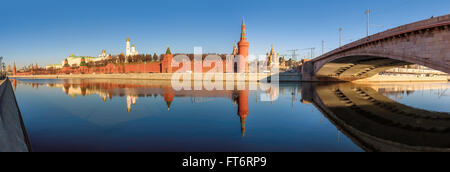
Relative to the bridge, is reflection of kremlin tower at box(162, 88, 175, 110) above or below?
below

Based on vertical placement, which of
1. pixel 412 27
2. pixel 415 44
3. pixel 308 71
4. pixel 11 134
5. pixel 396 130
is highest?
pixel 412 27

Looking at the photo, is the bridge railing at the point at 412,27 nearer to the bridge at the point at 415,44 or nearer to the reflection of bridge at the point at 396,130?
the bridge at the point at 415,44

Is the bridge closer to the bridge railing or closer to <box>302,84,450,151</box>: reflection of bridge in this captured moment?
the bridge railing

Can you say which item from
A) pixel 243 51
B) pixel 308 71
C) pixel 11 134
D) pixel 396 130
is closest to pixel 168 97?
pixel 11 134

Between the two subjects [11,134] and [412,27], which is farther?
[412,27]

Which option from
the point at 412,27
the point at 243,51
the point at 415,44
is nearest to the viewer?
the point at 412,27

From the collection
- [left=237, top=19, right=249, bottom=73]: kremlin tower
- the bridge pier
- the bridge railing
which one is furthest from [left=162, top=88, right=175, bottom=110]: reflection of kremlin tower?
[left=237, top=19, right=249, bottom=73]: kremlin tower

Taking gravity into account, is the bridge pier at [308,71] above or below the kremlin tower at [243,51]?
below

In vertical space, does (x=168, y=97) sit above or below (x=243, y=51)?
below

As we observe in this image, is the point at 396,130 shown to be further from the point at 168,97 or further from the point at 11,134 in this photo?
the point at 168,97

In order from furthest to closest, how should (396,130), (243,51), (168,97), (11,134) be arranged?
(243,51) < (168,97) < (396,130) < (11,134)

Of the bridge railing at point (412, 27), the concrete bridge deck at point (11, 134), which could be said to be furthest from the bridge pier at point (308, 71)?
the concrete bridge deck at point (11, 134)

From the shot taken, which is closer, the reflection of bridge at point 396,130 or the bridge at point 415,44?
the reflection of bridge at point 396,130
